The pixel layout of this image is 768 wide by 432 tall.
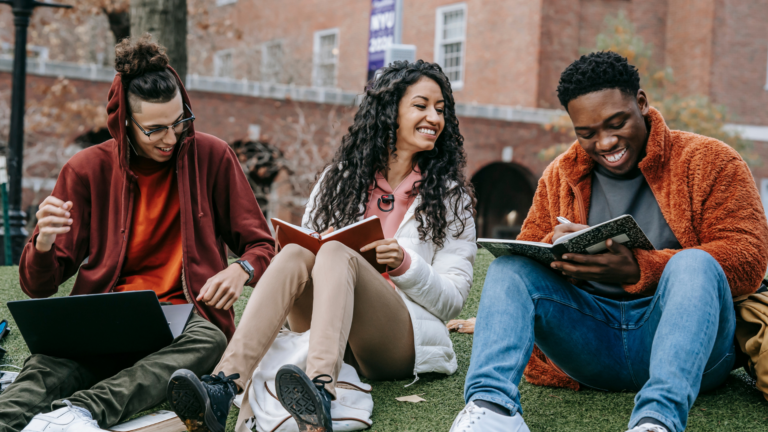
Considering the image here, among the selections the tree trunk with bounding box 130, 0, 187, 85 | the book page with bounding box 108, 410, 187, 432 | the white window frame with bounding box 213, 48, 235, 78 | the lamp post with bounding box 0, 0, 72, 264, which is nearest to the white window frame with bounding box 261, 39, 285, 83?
the white window frame with bounding box 213, 48, 235, 78

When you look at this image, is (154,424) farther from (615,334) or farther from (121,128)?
(615,334)

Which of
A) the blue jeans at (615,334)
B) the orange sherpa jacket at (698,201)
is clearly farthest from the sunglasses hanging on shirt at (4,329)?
the orange sherpa jacket at (698,201)

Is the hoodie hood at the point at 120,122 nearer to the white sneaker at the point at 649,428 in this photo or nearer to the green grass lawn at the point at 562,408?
the green grass lawn at the point at 562,408

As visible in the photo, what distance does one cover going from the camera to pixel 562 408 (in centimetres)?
266

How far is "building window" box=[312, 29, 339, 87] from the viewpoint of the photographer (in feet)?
68.9

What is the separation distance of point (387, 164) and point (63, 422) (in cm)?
185

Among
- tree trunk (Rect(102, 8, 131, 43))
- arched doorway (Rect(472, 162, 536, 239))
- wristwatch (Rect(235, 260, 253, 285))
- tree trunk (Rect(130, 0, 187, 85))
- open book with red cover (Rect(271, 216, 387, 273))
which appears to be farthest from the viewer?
arched doorway (Rect(472, 162, 536, 239))

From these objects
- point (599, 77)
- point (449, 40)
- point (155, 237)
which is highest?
point (449, 40)

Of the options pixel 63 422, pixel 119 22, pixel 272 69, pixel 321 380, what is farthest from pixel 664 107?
pixel 63 422

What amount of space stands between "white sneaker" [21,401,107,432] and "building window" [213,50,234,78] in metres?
21.8

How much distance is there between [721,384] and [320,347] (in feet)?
5.32

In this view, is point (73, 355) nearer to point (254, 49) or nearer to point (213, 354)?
point (213, 354)

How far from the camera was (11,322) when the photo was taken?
3.89 metres

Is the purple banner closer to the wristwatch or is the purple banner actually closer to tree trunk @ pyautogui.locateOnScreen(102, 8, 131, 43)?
tree trunk @ pyautogui.locateOnScreen(102, 8, 131, 43)
